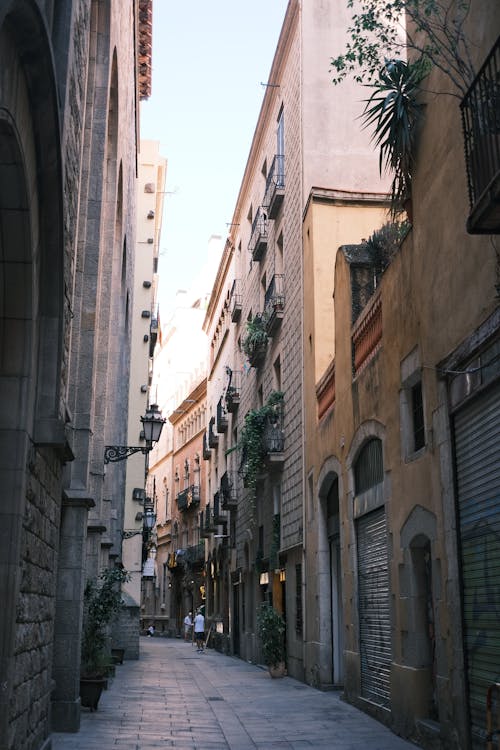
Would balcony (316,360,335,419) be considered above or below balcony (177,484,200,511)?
below

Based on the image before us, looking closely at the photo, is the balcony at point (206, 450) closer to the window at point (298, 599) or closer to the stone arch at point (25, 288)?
the window at point (298, 599)

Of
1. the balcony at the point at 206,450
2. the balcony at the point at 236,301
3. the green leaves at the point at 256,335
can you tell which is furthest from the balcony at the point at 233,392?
the balcony at the point at 206,450

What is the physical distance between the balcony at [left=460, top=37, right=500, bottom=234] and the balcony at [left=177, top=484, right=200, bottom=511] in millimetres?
42858

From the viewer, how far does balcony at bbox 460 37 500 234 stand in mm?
6934

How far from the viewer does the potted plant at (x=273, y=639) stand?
20.6m

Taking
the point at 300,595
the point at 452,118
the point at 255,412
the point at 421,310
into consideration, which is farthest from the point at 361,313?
the point at 255,412

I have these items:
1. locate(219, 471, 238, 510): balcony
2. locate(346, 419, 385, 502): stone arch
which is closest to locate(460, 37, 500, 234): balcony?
locate(346, 419, 385, 502): stone arch

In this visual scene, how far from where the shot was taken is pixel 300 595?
20.4m

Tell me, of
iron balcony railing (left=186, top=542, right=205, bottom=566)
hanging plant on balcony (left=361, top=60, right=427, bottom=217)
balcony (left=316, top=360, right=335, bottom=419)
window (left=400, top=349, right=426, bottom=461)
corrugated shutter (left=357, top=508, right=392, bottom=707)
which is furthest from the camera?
iron balcony railing (left=186, top=542, right=205, bottom=566)

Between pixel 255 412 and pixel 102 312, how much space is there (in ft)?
26.8

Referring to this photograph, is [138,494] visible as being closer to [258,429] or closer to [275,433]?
[258,429]

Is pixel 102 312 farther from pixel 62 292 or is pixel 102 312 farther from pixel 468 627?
pixel 468 627

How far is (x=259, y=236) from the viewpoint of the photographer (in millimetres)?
27219

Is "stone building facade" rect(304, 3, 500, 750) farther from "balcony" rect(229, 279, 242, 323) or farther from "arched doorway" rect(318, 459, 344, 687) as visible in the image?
"balcony" rect(229, 279, 242, 323)
